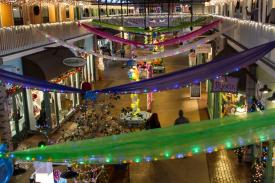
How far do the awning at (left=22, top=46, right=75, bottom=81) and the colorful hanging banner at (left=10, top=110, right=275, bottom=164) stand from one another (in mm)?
11172

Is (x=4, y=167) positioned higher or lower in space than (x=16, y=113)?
higher

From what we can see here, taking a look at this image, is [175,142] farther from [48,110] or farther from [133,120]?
[48,110]

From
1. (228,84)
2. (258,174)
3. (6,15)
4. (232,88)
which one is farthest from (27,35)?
(258,174)

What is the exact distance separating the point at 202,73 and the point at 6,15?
622 inches

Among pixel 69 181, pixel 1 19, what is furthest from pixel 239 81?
pixel 1 19

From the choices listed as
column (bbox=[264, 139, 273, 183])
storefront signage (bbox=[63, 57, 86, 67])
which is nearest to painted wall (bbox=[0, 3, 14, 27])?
storefront signage (bbox=[63, 57, 86, 67])

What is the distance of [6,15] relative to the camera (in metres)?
21.5

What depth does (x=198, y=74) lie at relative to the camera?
8.82m

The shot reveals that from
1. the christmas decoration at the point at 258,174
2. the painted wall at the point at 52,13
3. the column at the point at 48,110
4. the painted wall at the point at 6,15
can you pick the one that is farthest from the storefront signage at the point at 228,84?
the painted wall at the point at 52,13

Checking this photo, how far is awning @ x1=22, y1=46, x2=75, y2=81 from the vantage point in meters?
15.5

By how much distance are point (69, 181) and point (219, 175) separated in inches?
184

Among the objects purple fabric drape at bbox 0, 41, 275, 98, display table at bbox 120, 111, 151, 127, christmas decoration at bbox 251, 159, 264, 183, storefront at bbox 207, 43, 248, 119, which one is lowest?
display table at bbox 120, 111, 151, 127

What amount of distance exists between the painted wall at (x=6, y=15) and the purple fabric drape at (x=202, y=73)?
13.6 m

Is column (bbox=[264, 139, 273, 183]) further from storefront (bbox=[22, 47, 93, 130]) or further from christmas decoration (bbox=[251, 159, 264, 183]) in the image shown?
storefront (bbox=[22, 47, 93, 130])
